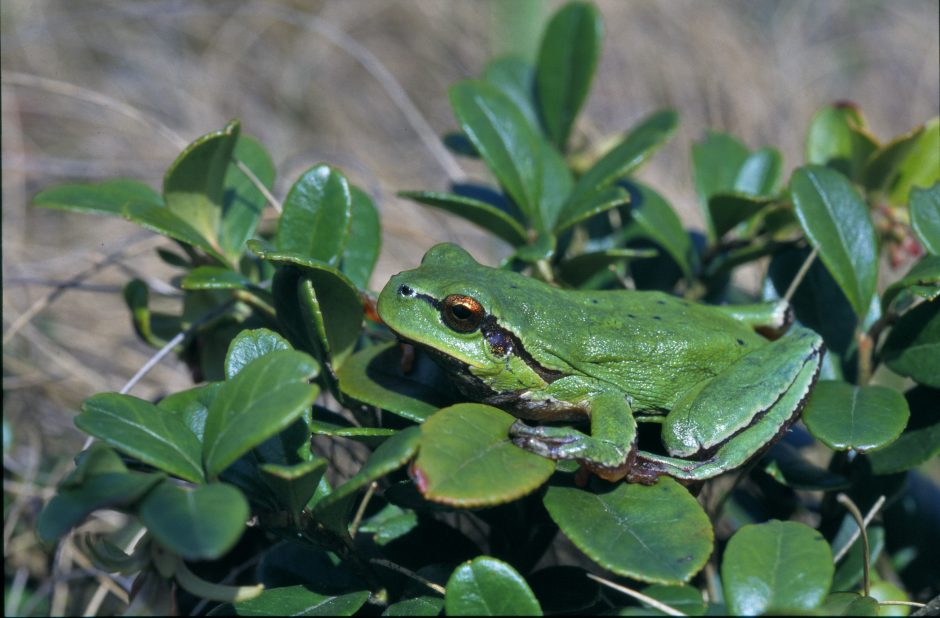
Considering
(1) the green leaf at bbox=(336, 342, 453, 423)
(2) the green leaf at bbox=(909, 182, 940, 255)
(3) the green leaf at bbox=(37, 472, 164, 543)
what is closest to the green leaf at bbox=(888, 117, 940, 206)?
(2) the green leaf at bbox=(909, 182, 940, 255)

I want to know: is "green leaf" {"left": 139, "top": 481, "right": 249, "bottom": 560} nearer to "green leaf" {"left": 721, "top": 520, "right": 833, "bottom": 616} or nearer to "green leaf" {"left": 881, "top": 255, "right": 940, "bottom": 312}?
"green leaf" {"left": 721, "top": 520, "right": 833, "bottom": 616}

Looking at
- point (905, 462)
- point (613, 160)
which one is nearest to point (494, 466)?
point (905, 462)

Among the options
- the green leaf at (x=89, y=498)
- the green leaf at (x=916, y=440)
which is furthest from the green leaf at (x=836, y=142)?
the green leaf at (x=89, y=498)

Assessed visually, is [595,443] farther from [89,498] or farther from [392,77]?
[392,77]

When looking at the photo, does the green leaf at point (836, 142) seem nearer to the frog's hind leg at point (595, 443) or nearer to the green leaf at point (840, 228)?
the green leaf at point (840, 228)

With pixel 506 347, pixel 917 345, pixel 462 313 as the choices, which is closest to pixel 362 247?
pixel 462 313
